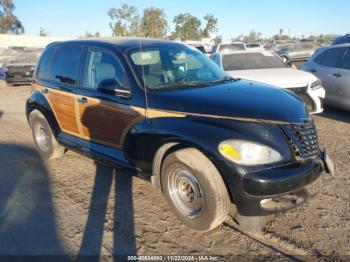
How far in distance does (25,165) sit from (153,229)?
300 cm

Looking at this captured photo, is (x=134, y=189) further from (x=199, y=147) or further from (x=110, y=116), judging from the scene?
(x=199, y=147)

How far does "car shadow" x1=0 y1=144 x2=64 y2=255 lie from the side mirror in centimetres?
150

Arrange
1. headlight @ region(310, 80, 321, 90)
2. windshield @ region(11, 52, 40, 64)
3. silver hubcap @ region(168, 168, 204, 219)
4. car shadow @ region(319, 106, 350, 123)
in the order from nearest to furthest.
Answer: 1. silver hubcap @ region(168, 168, 204, 219)
2. headlight @ region(310, 80, 321, 90)
3. car shadow @ region(319, 106, 350, 123)
4. windshield @ region(11, 52, 40, 64)

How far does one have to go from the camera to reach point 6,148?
269 inches

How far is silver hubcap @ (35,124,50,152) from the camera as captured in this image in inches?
240

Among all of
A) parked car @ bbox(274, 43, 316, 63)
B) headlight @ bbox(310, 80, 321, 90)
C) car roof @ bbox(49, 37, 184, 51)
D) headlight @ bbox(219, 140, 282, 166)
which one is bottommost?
parked car @ bbox(274, 43, 316, 63)

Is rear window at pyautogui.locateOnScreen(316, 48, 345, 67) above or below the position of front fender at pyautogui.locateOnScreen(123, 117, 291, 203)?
above

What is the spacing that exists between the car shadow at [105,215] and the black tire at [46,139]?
87cm

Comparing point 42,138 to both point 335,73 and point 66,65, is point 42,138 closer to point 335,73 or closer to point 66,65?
point 66,65

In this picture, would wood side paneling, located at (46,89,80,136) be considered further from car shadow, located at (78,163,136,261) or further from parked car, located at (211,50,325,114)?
parked car, located at (211,50,325,114)

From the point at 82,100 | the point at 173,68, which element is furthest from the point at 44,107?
the point at 173,68

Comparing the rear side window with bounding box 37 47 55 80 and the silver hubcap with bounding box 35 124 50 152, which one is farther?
the silver hubcap with bounding box 35 124 50 152

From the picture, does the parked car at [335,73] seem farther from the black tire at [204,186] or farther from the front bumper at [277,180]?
the black tire at [204,186]

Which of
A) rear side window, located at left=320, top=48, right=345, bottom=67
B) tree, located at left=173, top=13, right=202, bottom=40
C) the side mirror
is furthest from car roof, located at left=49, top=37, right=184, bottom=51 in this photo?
tree, located at left=173, top=13, right=202, bottom=40
